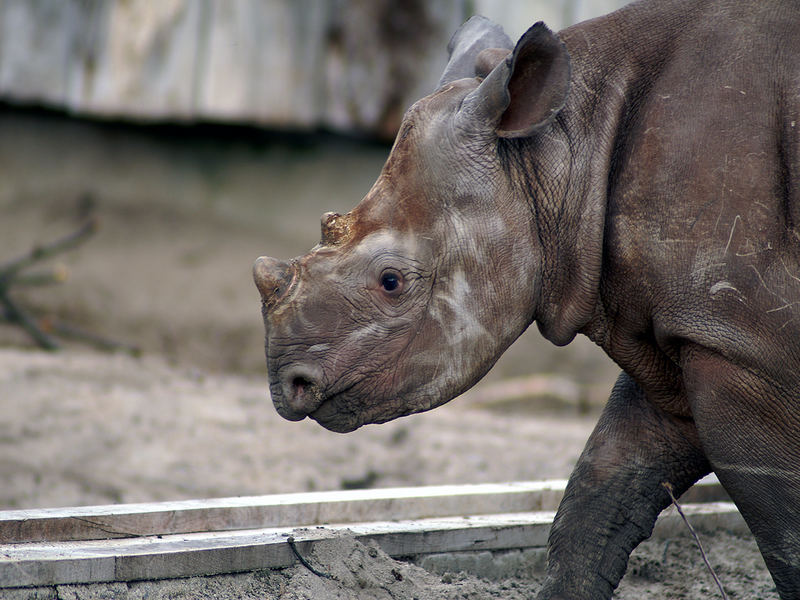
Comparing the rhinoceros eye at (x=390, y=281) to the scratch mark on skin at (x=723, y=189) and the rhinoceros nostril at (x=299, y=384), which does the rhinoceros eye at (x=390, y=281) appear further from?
the scratch mark on skin at (x=723, y=189)

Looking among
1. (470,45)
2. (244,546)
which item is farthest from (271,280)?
(470,45)

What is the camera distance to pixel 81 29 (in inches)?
267

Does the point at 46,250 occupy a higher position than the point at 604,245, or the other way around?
the point at 46,250

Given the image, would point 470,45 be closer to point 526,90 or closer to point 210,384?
point 526,90

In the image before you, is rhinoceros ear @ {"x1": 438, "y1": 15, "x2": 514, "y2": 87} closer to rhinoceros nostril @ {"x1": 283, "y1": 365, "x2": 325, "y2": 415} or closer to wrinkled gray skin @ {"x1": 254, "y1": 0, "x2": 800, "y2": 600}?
wrinkled gray skin @ {"x1": 254, "y1": 0, "x2": 800, "y2": 600}

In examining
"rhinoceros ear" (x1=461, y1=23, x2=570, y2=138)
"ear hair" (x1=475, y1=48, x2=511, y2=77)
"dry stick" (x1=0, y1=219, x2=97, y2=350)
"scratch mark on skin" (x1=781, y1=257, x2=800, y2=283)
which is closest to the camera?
"scratch mark on skin" (x1=781, y1=257, x2=800, y2=283)

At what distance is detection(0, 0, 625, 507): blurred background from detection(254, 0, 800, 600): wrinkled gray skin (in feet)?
13.6

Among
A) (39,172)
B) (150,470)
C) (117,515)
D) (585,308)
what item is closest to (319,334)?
(585,308)

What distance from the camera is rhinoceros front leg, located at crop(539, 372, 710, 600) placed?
A: 274 centimetres

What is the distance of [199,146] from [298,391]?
5099 millimetres

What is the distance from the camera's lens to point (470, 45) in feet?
9.41

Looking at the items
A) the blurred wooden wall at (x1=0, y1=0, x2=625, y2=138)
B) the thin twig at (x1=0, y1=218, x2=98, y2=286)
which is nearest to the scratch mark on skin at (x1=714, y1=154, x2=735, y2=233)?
the blurred wooden wall at (x1=0, y1=0, x2=625, y2=138)

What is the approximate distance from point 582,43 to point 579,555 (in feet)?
4.11

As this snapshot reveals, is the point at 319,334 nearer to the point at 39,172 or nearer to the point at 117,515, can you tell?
the point at 117,515
